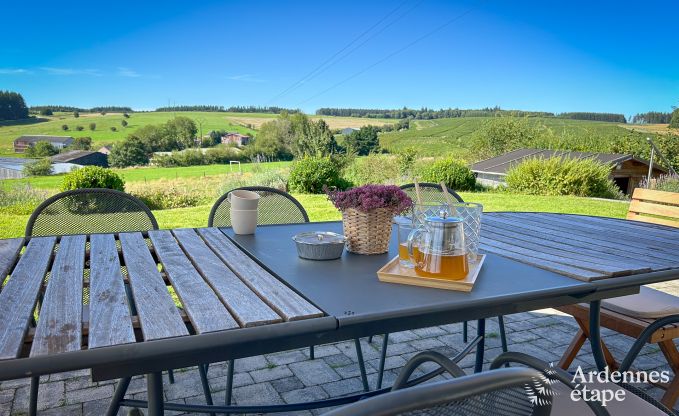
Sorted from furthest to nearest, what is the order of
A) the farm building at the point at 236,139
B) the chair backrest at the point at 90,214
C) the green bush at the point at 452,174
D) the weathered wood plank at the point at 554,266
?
the farm building at the point at 236,139 → the green bush at the point at 452,174 → the chair backrest at the point at 90,214 → the weathered wood plank at the point at 554,266

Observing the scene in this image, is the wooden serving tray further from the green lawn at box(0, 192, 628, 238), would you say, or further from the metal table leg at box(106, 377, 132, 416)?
the green lawn at box(0, 192, 628, 238)

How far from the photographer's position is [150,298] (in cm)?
98

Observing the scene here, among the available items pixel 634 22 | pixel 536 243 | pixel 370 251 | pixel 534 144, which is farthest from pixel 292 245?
pixel 634 22

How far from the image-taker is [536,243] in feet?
5.29

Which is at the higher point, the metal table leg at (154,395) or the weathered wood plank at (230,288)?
the weathered wood plank at (230,288)

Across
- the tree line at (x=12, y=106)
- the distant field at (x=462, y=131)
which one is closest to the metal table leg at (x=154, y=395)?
the tree line at (x=12, y=106)

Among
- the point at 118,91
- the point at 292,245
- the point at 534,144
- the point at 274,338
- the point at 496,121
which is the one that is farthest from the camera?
the point at 118,91

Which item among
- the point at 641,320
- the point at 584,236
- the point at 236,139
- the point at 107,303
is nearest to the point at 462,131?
the point at 236,139

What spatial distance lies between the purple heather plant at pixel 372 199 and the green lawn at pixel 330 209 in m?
4.85

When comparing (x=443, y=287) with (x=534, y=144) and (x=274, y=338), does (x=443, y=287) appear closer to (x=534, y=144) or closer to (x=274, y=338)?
(x=274, y=338)

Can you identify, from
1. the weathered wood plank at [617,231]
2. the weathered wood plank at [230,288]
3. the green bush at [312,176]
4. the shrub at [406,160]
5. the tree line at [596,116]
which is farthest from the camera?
the tree line at [596,116]

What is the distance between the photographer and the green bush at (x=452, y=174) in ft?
36.8

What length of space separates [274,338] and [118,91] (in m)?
41.1

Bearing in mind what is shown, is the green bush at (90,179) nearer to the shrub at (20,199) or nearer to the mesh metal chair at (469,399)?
the shrub at (20,199)
